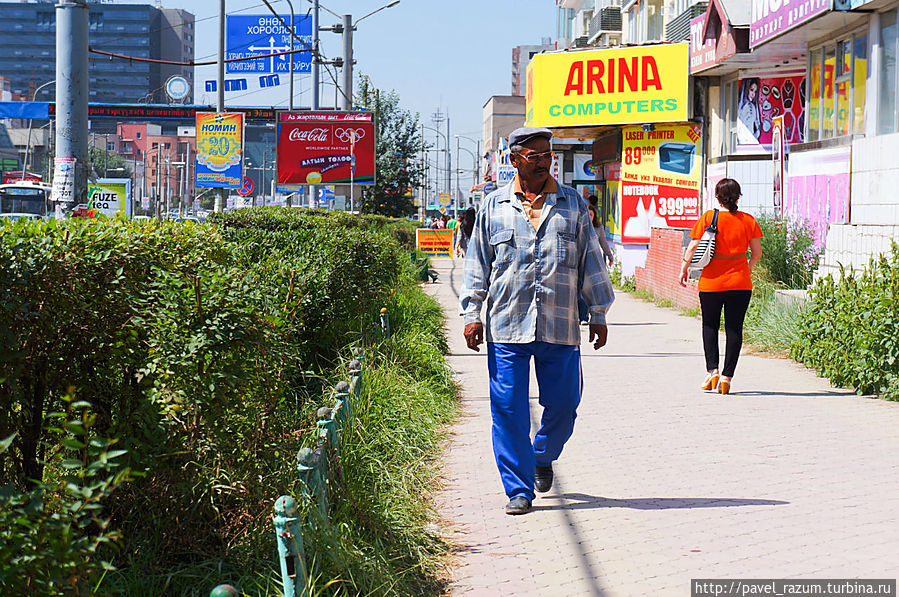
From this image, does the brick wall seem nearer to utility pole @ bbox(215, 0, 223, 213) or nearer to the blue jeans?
utility pole @ bbox(215, 0, 223, 213)

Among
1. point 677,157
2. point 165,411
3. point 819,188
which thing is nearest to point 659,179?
point 677,157

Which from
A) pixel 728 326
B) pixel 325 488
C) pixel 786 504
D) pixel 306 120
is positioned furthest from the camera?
pixel 306 120

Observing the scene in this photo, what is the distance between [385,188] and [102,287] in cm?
3908

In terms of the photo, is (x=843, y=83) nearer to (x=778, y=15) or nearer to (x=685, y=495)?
(x=778, y=15)

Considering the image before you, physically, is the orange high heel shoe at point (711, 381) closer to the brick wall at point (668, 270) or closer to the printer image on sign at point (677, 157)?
the brick wall at point (668, 270)

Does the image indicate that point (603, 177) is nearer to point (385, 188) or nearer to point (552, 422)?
point (385, 188)

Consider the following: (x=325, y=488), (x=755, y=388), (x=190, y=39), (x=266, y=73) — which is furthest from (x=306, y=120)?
(x=190, y=39)

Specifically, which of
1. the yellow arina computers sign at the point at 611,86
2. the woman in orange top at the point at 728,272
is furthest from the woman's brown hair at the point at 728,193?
the yellow arina computers sign at the point at 611,86

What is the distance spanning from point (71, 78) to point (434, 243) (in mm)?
30548

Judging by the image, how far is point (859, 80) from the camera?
1688cm

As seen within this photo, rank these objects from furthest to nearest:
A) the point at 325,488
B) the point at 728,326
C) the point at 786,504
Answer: the point at 728,326 → the point at 786,504 → the point at 325,488

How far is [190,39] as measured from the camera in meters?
189

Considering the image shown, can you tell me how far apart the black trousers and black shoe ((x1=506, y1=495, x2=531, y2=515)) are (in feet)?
14.8

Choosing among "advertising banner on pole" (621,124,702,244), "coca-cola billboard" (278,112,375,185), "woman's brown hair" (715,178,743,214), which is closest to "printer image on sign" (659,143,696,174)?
"advertising banner on pole" (621,124,702,244)
